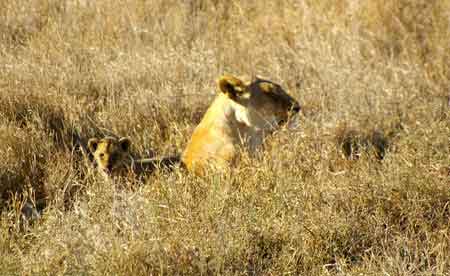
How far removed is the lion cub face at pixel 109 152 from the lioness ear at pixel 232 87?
84cm

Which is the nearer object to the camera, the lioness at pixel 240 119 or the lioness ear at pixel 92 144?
the lioness at pixel 240 119

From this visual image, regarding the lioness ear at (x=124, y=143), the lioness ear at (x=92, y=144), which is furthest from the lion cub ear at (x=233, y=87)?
the lioness ear at (x=92, y=144)

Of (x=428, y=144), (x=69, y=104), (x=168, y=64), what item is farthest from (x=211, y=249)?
(x=168, y=64)

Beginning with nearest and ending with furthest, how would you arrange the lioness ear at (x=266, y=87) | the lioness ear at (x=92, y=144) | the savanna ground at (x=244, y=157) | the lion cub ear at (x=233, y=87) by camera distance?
1. the savanna ground at (x=244, y=157)
2. the lion cub ear at (x=233, y=87)
3. the lioness ear at (x=266, y=87)
4. the lioness ear at (x=92, y=144)

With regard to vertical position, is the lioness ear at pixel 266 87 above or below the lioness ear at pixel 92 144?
above

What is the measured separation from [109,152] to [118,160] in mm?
101

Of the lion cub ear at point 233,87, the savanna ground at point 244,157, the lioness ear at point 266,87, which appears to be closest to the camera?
the savanna ground at point 244,157

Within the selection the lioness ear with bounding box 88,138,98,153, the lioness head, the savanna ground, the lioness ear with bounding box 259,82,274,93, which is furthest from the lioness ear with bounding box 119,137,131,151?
the lioness ear with bounding box 259,82,274,93

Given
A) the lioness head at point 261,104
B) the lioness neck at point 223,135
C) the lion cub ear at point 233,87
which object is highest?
the lion cub ear at point 233,87

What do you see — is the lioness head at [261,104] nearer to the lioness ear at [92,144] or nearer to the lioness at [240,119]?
the lioness at [240,119]

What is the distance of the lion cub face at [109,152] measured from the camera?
6124 mm

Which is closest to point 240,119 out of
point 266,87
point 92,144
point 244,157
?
point 266,87

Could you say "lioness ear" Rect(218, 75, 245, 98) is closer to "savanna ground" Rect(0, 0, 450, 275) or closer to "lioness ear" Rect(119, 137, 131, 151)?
"savanna ground" Rect(0, 0, 450, 275)

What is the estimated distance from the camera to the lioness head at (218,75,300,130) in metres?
6.16
